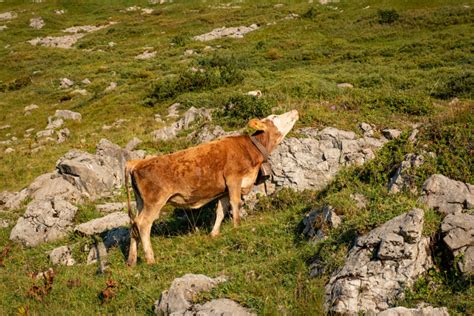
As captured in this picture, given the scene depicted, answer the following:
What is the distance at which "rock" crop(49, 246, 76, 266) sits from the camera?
9.80 meters

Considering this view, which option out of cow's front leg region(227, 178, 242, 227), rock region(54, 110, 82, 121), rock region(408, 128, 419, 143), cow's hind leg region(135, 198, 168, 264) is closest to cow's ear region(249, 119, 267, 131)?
A: cow's front leg region(227, 178, 242, 227)

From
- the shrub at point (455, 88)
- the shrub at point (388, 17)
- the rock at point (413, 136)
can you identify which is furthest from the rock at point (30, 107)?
the shrub at point (388, 17)

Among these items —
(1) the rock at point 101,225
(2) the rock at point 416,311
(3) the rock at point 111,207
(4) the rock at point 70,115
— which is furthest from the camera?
(4) the rock at point 70,115

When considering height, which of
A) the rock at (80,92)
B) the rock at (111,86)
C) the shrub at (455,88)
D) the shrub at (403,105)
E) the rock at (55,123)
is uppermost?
the shrub at (403,105)

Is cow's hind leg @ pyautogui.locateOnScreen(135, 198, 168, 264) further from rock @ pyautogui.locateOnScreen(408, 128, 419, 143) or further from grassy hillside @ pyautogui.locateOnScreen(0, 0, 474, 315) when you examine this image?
rock @ pyautogui.locateOnScreen(408, 128, 419, 143)

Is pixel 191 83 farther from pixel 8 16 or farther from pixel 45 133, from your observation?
pixel 8 16

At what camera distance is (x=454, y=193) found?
7035 mm

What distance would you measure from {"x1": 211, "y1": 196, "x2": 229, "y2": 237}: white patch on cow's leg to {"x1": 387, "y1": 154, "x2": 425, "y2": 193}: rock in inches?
126

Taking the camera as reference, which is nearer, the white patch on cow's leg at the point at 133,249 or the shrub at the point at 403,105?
the white patch on cow's leg at the point at 133,249

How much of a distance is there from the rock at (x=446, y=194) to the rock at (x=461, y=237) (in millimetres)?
417

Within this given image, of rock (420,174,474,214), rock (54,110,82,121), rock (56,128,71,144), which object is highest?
rock (420,174,474,214)

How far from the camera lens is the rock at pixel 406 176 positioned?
787cm

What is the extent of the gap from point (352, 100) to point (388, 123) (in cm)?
165

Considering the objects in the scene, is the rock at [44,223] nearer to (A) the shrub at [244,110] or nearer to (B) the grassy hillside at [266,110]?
(B) the grassy hillside at [266,110]
